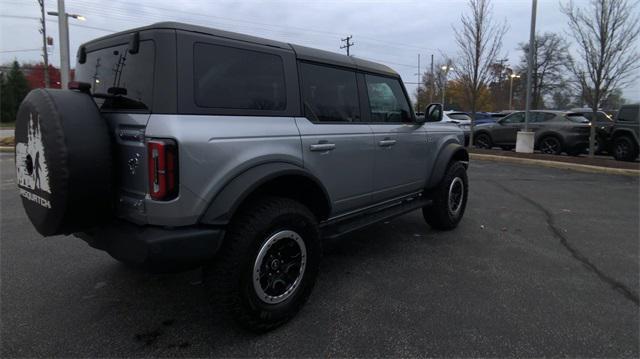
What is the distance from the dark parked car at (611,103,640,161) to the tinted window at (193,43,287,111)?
39.8 feet

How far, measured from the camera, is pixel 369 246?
4.46 meters

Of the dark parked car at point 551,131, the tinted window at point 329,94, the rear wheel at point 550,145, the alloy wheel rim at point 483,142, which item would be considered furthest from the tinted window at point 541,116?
the tinted window at point 329,94

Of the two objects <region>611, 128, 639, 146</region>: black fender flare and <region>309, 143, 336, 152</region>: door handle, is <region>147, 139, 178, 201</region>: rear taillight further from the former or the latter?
<region>611, 128, 639, 146</region>: black fender flare

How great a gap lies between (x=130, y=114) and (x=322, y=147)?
136 centimetres

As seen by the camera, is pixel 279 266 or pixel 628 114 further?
pixel 628 114

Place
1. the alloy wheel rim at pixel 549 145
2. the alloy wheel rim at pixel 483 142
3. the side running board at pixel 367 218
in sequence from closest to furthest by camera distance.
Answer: the side running board at pixel 367 218, the alloy wheel rim at pixel 549 145, the alloy wheel rim at pixel 483 142

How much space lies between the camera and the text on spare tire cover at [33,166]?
2.26 metres

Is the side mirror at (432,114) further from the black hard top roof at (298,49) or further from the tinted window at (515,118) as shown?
the tinted window at (515,118)

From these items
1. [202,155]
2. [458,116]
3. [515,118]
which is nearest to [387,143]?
[202,155]

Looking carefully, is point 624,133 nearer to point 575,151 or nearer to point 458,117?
point 575,151

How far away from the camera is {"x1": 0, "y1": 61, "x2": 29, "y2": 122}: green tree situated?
129 feet

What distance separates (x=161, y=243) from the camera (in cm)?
221

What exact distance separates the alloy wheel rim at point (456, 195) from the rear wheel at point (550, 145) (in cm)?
963

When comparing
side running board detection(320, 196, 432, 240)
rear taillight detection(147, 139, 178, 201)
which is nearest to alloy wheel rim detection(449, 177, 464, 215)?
side running board detection(320, 196, 432, 240)
